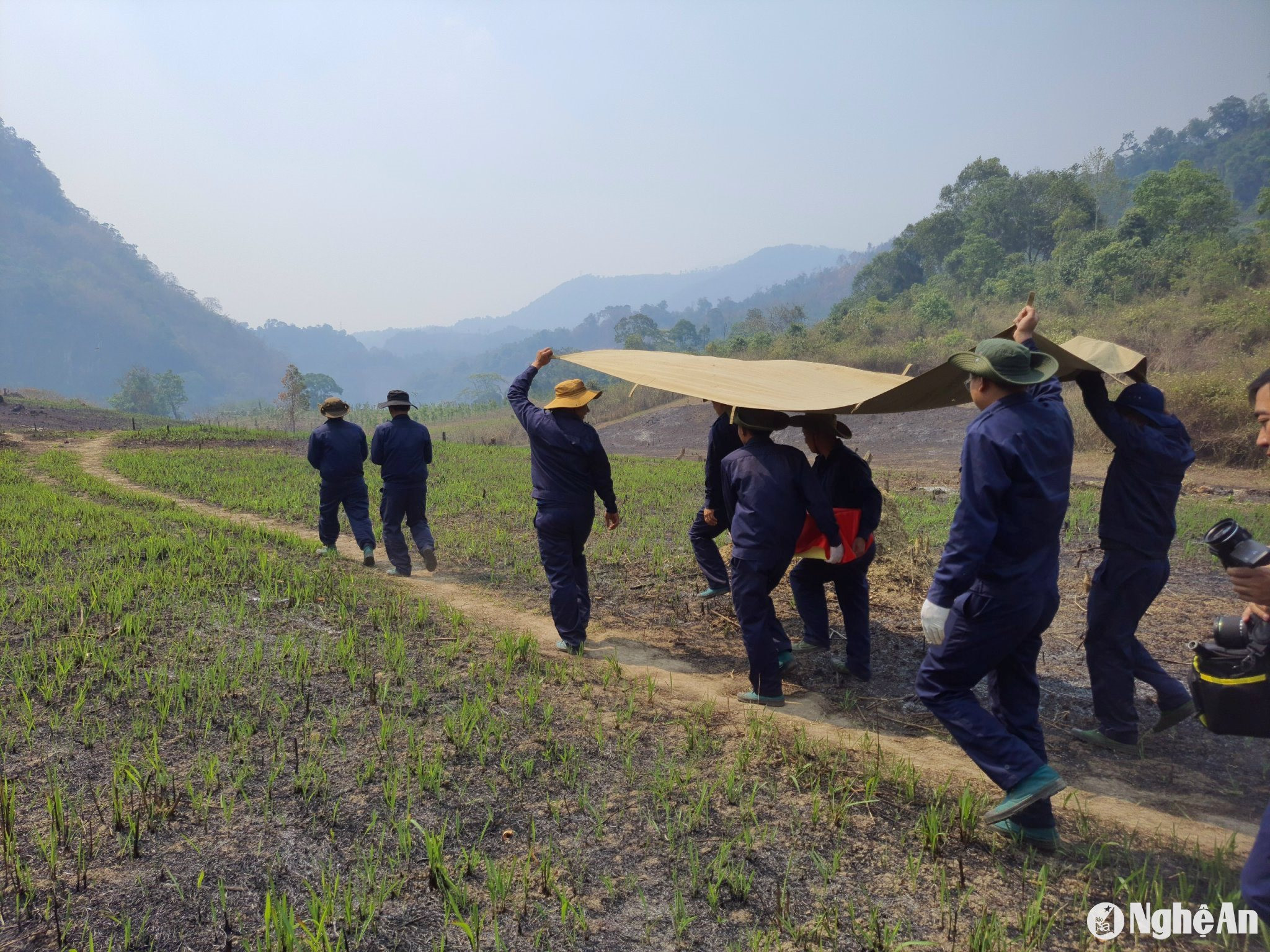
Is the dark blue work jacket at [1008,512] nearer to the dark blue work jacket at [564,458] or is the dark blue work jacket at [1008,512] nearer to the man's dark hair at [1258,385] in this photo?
the man's dark hair at [1258,385]

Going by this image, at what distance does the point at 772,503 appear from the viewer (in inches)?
179

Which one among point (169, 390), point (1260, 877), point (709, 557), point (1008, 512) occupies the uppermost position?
point (169, 390)

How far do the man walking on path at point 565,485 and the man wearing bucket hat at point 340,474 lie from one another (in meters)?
3.34

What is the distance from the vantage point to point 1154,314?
27.1 m

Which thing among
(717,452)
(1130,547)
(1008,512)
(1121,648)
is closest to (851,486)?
(717,452)

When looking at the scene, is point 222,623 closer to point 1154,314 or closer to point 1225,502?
point 1225,502

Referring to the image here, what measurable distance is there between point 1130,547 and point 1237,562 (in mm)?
1499

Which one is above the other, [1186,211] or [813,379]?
[1186,211]

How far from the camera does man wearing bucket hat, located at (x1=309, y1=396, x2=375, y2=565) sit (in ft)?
26.1

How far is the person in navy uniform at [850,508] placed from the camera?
16.8 ft

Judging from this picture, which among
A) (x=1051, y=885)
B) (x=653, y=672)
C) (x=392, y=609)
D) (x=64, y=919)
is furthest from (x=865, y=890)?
(x=392, y=609)

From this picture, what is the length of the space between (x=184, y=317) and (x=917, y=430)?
181 metres

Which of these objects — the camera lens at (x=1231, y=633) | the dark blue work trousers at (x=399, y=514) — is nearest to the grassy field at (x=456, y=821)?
the camera lens at (x=1231, y=633)

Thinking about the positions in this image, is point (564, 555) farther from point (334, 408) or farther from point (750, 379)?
point (334, 408)
